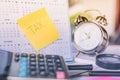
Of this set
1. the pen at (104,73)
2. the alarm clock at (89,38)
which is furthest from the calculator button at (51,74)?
the alarm clock at (89,38)

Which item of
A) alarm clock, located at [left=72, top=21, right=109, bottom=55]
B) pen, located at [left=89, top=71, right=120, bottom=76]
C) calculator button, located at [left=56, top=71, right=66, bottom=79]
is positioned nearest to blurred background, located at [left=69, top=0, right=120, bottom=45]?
alarm clock, located at [left=72, top=21, right=109, bottom=55]

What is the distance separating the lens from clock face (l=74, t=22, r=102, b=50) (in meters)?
0.72

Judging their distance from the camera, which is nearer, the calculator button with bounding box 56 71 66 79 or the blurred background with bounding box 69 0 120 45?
the calculator button with bounding box 56 71 66 79

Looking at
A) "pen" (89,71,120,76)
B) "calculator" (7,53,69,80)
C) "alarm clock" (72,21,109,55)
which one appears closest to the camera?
"calculator" (7,53,69,80)

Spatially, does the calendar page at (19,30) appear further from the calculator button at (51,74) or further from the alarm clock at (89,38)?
the calculator button at (51,74)

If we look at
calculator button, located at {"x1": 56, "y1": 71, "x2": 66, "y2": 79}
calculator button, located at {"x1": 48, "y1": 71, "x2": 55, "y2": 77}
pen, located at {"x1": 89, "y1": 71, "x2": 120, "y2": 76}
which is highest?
calculator button, located at {"x1": 48, "y1": 71, "x2": 55, "y2": 77}

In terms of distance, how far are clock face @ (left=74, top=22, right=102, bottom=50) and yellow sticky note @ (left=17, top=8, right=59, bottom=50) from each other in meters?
0.08

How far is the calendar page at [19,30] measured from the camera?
26.3 inches

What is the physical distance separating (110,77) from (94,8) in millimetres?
302

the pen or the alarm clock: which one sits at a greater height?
the alarm clock

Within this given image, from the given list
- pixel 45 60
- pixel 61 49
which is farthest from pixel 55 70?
pixel 61 49

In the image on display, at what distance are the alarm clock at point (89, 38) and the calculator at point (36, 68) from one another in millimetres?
170

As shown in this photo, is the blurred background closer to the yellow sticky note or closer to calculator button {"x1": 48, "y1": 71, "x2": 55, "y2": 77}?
the yellow sticky note

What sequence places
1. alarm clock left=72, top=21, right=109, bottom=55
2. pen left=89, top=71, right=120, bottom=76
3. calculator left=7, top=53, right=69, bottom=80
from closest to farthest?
calculator left=7, top=53, right=69, bottom=80 < pen left=89, top=71, right=120, bottom=76 < alarm clock left=72, top=21, right=109, bottom=55
